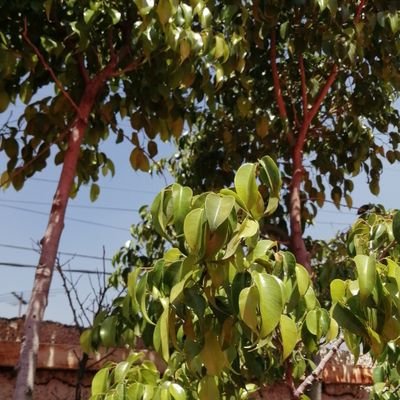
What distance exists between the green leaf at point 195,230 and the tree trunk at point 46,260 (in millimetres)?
975

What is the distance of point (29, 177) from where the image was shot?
7.97 ft

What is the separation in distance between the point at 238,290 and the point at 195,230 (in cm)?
13

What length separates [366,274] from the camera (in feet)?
3.52

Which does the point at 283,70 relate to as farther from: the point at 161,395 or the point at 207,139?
the point at 161,395

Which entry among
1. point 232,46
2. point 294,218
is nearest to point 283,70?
point 294,218

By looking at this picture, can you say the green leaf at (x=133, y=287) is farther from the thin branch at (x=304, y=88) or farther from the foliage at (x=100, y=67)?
the thin branch at (x=304, y=88)

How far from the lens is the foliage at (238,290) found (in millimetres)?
1033

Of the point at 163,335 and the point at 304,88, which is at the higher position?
the point at 304,88

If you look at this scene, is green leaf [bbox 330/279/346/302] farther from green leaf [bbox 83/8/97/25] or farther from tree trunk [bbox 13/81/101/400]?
green leaf [bbox 83/8/97/25]

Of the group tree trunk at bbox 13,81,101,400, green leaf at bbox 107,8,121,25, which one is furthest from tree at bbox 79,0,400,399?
green leaf at bbox 107,8,121,25

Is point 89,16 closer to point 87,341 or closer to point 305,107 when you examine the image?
point 87,341

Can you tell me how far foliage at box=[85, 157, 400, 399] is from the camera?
1033 mm

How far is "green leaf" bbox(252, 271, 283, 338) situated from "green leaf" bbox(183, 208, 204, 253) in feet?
0.37

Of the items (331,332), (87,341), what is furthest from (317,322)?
(87,341)
